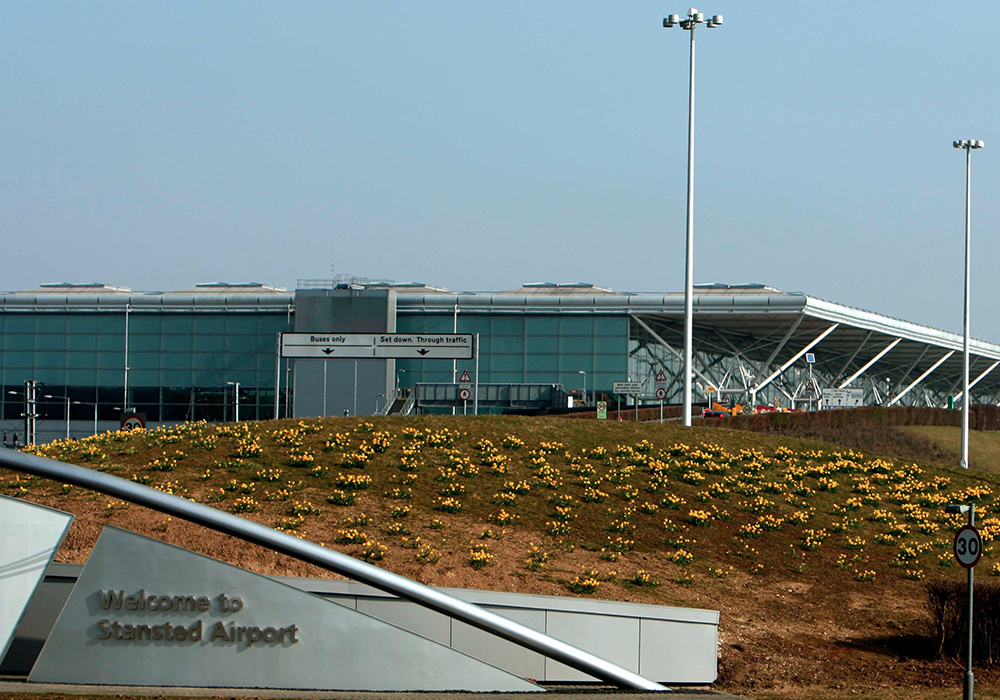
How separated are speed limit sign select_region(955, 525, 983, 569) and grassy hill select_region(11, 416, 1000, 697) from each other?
240cm

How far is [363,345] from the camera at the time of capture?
33.2 meters

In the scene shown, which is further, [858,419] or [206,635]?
[858,419]

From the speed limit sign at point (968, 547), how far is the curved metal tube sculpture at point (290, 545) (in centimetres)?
492

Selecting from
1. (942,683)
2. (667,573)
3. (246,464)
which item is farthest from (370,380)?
(942,683)

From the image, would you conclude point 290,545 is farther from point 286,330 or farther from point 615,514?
point 286,330

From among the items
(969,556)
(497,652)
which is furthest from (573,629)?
(969,556)

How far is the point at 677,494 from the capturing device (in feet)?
74.6

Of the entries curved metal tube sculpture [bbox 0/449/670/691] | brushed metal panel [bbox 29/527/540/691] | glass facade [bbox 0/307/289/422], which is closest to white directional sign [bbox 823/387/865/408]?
glass facade [bbox 0/307/289/422]

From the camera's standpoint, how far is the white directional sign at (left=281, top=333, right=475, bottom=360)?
105 ft

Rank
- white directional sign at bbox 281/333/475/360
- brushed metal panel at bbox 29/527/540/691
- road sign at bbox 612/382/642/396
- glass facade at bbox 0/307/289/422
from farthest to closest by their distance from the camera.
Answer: glass facade at bbox 0/307/289/422 < road sign at bbox 612/382/642/396 < white directional sign at bbox 281/333/475/360 < brushed metal panel at bbox 29/527/540/691

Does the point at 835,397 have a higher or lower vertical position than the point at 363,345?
lower

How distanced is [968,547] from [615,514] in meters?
8.37

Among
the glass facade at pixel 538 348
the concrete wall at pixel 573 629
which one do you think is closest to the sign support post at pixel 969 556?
the concrete wall at pixel 573 629

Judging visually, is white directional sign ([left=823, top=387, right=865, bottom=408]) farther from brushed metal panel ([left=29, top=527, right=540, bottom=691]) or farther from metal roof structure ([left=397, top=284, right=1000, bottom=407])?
brushed metal panel ([left=29, top=527, right=540, bottom=691])
